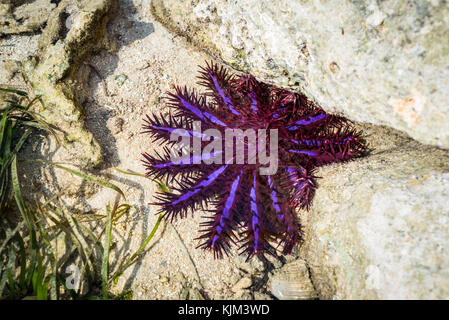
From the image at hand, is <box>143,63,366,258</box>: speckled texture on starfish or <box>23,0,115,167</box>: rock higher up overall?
<box>23,0,115,167</box>: rock

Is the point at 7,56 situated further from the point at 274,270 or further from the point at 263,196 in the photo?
the point at 274,270

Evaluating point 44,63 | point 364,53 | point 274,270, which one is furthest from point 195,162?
point 44,63

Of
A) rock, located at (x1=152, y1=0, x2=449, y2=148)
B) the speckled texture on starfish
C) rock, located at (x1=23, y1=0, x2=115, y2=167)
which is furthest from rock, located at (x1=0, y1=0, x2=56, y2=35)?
rock, located at (x1=152, y1=0, x2=449, y2=148)

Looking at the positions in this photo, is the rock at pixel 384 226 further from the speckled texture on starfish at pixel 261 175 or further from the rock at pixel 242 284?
the rock at pixel 242 284

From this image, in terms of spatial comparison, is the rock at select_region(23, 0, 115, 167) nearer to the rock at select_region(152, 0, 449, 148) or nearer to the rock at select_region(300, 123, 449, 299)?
the rock at select_region(152, 0, 449, 148)

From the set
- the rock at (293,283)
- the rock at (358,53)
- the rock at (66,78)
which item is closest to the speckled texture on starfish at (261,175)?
the rock at (293,283)
